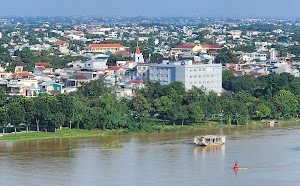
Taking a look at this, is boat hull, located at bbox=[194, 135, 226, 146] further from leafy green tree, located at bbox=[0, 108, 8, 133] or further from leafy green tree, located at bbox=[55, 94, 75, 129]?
leafy green tree, located at bbox=[0, 108, 8, 133]

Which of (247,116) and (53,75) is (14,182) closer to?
(247,116)

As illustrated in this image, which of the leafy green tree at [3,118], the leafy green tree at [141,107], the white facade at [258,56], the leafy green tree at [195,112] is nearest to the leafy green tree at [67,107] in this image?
the leafy green tree at [3,118]

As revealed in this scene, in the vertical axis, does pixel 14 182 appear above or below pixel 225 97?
below

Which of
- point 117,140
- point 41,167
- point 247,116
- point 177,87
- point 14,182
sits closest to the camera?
point 14,182

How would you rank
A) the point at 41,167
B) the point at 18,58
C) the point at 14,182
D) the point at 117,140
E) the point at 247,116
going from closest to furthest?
the point at 14,182, the point at 41,167, the point at 117,140, the point at 247,116, the point at 18,58

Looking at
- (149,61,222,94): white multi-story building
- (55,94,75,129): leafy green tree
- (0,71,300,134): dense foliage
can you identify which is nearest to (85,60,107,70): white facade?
(149,61,222,94): white multi-story building

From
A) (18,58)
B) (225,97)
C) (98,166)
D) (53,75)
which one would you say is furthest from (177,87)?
(18,58)

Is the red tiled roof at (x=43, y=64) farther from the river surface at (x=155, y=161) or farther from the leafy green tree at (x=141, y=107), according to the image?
the river surface at (x=155, y=161)
